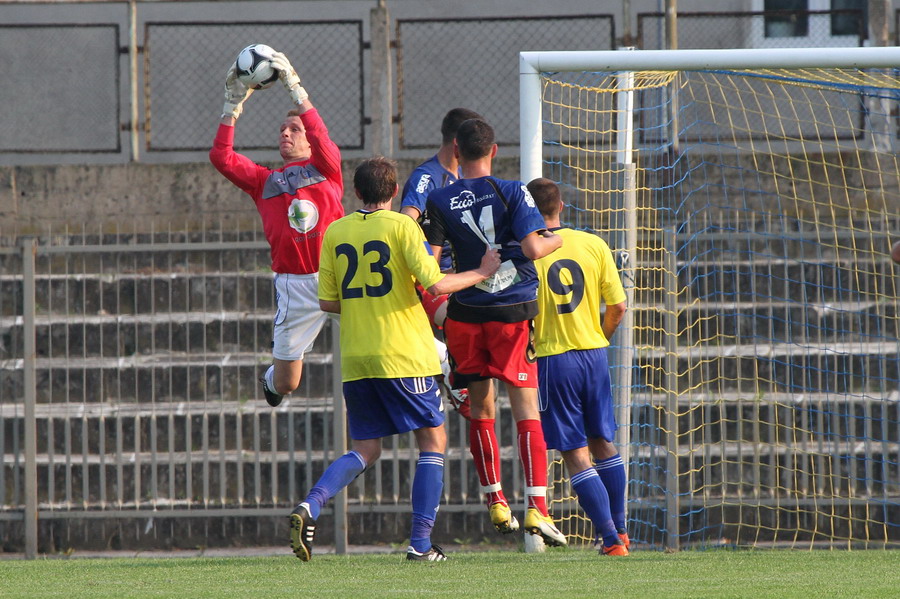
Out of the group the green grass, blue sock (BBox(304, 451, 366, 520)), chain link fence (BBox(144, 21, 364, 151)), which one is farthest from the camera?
chain link fence (BBox(144, 21, 364, 151))

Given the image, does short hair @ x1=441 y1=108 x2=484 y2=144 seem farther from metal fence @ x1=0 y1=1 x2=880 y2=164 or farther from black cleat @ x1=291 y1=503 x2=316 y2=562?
metal fence @ x1=0 y1=1 x2=880 y2=164

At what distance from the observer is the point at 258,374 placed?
957cm

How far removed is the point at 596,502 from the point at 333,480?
1453 mm

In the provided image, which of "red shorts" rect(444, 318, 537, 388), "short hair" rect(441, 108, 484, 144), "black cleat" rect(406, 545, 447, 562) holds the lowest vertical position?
"black cleat" rect(406, 545, 447, 562)

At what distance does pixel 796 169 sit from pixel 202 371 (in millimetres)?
5429

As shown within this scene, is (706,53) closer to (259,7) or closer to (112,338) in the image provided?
(112,338)

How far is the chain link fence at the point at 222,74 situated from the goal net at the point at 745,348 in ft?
9.06

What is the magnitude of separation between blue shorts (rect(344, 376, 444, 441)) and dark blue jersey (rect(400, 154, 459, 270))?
1.11 meters

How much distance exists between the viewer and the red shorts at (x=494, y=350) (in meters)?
6.21

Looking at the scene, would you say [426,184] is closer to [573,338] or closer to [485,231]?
[485,231]

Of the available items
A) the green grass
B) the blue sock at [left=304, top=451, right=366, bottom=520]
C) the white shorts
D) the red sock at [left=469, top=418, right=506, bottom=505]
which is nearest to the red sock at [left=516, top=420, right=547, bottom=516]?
the red sock at [left=469, top=418, right=506, bottom=505]

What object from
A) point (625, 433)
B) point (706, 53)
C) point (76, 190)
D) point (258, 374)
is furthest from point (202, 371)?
point (706, 53)

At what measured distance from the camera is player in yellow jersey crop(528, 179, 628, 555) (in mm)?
6668

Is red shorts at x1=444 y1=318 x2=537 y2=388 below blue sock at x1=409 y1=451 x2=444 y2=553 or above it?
above
